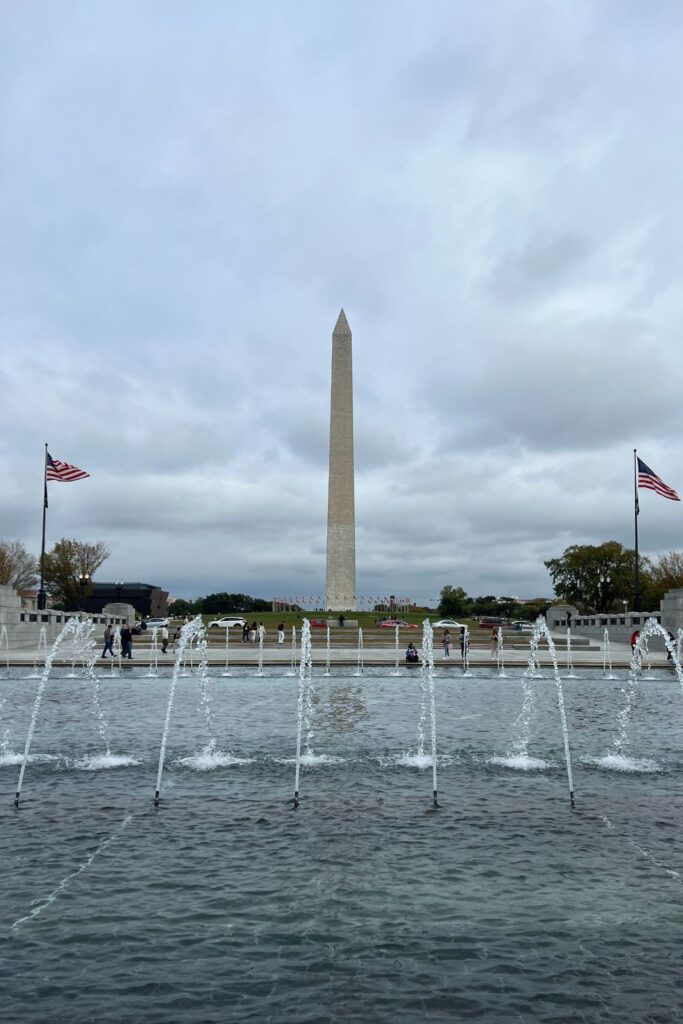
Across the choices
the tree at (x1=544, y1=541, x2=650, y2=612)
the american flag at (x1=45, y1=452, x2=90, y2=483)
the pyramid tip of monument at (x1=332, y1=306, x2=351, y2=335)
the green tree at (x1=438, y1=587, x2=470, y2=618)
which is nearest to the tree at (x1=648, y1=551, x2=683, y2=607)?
the tree at (x1=544, y1=541, x2=650, y2=612)

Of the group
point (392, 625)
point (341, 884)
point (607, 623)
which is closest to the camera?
point (341, 884)

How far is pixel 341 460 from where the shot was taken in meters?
60.8

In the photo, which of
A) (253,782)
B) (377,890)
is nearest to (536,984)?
(377,890)

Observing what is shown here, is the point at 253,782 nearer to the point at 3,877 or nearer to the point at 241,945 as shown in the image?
the point at 3,877

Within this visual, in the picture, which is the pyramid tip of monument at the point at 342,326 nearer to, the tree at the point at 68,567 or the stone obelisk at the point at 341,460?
the stone obelisk at the point at 341,460

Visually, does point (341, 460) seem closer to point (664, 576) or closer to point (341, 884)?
point (664, 576)

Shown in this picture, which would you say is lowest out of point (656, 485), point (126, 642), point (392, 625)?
point (126, 642)

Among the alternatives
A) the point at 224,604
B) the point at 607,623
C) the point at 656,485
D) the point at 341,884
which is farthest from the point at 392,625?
the point at 341,884

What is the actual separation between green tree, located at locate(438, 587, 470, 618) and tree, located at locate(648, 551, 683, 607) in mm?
17891

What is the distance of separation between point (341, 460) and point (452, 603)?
98.4ft

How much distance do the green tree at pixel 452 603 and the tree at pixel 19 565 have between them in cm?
3960

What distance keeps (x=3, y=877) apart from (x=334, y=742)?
7.44 m

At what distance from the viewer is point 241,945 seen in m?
6.11

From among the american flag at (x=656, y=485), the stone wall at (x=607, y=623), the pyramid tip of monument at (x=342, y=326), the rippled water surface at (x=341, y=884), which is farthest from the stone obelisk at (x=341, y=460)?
the rippled water surface at (x=341, y=884)
